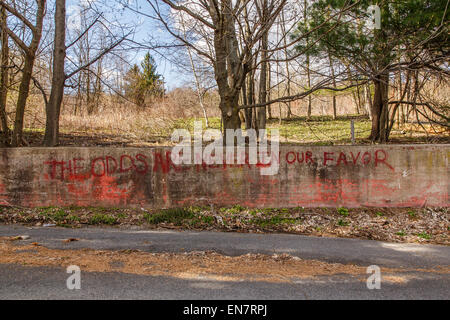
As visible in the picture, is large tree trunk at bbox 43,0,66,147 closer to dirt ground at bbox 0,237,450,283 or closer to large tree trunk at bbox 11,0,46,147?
large tree trunk at bbox 11,0,46,147

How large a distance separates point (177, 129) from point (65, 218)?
13838 mm

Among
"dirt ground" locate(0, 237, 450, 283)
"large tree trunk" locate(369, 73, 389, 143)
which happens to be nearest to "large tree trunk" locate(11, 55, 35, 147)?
"dirt ground" locate(0, 237, 450, 283)

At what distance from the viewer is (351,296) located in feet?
13.2

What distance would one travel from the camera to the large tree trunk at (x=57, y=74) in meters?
10.6

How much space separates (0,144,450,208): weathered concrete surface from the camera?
8992 millimetres

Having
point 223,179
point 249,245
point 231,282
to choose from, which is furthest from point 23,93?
point 231,282

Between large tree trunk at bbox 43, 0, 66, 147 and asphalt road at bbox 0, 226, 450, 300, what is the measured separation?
15.2ft

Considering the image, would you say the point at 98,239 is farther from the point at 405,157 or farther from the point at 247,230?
the point at 405,157

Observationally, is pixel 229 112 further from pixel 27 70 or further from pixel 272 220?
pixel 27 70

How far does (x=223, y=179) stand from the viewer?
9.16 m

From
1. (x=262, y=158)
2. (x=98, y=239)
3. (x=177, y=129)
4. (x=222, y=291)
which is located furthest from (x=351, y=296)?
(x=177, y=129)

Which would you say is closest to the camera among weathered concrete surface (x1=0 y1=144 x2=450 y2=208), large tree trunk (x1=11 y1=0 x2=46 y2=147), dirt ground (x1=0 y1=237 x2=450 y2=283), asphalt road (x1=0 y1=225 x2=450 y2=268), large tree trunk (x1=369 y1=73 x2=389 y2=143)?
dirt ground (x1=0 y1=237 x2=450 y2=283)

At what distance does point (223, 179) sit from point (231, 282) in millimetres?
4905
